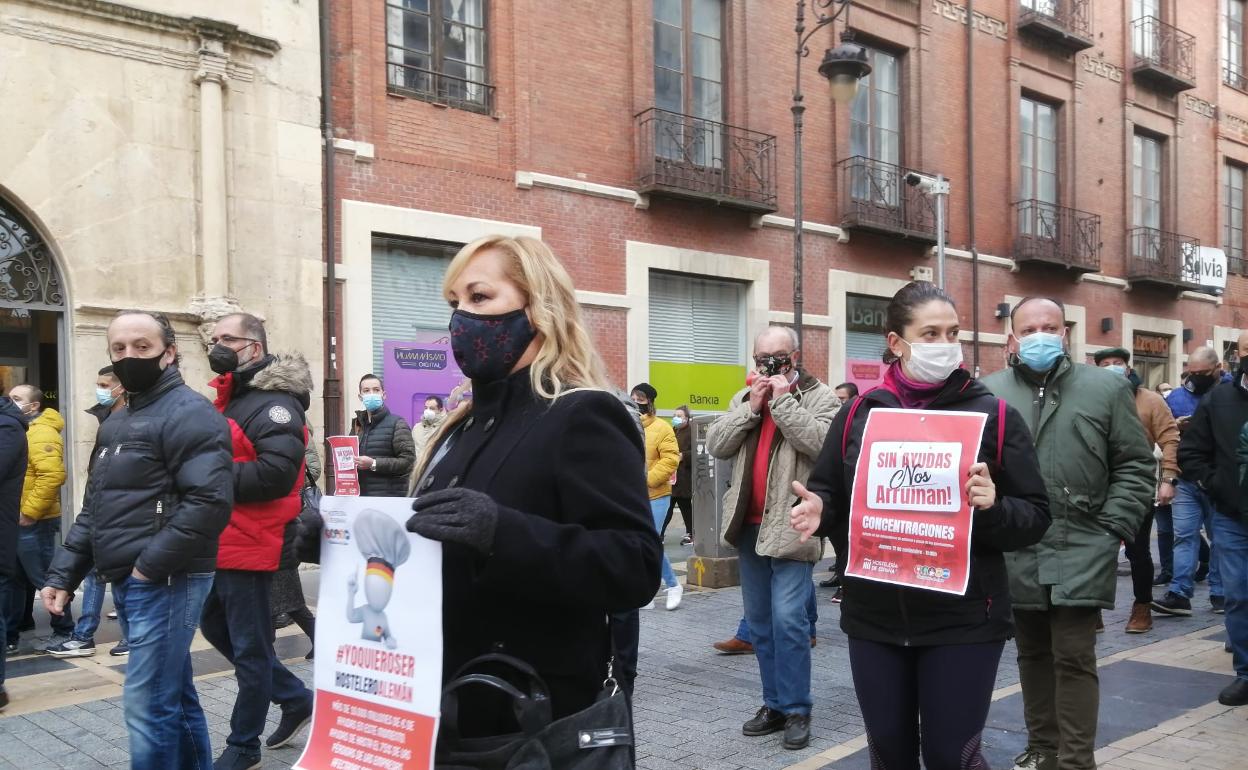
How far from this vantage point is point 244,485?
4543 mm

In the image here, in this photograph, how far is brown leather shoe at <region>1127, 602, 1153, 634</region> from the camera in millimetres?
7645

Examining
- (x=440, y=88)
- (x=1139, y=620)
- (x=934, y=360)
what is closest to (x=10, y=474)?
(x=934, y=360)

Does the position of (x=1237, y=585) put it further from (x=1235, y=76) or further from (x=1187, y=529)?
(x=1235, y=76)

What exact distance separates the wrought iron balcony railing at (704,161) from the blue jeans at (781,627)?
977 centimetres

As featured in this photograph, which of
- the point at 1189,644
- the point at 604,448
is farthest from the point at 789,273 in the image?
the point at 604,448

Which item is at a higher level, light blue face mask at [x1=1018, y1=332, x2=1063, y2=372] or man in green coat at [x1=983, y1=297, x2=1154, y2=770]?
light blue face mask at [x1=1018, y1=332, x2=1063, y2=372]

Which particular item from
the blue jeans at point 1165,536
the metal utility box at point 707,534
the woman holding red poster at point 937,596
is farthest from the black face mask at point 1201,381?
the woman holding red poster at point 937,596

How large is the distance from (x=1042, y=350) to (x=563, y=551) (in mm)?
2858

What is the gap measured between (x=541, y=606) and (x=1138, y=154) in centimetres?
2572

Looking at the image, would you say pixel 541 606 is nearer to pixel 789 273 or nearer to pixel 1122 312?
pixel 789 273

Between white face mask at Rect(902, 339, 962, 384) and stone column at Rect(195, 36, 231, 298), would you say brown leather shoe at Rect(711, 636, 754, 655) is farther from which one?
stone column at Rect(195, 36, 231, 298)

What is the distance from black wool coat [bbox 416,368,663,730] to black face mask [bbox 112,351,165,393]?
2.47 m

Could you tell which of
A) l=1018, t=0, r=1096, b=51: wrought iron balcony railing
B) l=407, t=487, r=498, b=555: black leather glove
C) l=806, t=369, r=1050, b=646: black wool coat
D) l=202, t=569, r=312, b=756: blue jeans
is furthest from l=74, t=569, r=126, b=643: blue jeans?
l=1018, t=0, r=1096, b=51: wrought iron balcony railing

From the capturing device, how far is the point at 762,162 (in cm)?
1602
